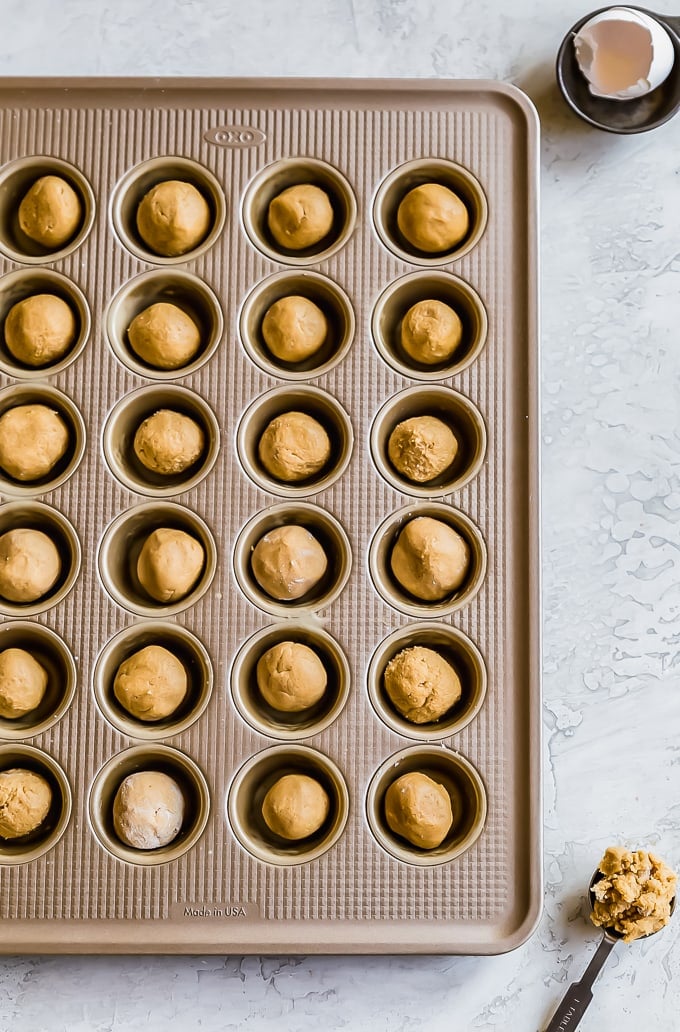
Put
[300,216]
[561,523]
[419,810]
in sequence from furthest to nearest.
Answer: [561,523] < [300,216] < [419,810]

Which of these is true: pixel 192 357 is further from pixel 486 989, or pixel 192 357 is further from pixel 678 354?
pixel 486 989

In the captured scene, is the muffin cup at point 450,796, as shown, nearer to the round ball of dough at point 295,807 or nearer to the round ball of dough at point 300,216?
the round ball of dough at point 295,807


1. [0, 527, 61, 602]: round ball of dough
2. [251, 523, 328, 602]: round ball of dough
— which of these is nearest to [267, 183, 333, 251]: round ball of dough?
[251, 523, 328, 602]: round ball of dough

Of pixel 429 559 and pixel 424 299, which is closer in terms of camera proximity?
pixel 429 559

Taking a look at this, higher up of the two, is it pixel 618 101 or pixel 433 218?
pixel 618 101

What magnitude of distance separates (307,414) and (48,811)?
0.76 m

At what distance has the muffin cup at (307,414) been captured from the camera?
4.89ft

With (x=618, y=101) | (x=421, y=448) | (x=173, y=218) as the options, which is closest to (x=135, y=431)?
(x=173, y=218)

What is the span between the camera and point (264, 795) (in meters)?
1.50

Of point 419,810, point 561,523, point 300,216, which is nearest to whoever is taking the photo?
point 419,810

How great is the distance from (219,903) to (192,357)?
2.84 ft

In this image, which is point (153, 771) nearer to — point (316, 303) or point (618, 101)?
point (316, 303)

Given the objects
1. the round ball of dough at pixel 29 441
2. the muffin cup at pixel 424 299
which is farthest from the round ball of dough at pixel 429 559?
the round ball of dough at pixel 29 441

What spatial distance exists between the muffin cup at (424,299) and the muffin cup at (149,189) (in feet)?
1.00
